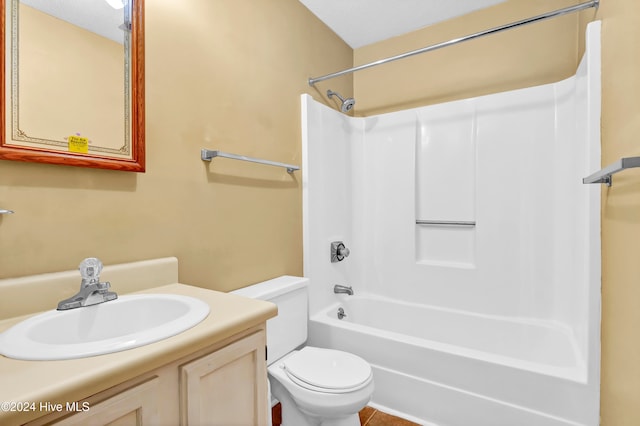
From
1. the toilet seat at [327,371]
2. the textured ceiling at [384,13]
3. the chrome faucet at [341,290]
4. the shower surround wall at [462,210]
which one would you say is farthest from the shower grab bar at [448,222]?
the textured ceiling at [384,13]

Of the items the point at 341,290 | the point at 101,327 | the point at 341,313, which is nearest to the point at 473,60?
the point at 341,290

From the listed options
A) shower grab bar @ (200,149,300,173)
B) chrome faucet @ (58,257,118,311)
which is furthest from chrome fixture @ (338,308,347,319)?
chrome faucet @ (58,257,118,311)

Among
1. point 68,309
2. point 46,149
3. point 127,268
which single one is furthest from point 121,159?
point 68,309

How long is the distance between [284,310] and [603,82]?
73.8 inches

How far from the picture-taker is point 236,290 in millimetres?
1598

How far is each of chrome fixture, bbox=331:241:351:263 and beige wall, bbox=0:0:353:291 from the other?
0.36 meters

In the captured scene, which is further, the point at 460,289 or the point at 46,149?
the point at 460,289

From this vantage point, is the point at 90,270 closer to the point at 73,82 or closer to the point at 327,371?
the point at 73,82

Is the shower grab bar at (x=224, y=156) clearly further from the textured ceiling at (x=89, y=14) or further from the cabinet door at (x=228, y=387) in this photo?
the cabinet door at (x=228, y=387)

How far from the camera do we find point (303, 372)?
140 cm

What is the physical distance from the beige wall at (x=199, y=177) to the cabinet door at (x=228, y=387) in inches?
24.3

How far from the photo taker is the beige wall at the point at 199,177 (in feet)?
A: 3.20

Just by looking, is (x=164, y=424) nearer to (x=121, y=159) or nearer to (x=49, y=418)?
(x=49, y=418)

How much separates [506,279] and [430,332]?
25.9 inches
